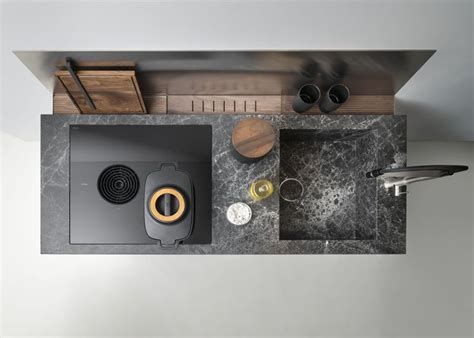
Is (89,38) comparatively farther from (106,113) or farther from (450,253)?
(450,253)

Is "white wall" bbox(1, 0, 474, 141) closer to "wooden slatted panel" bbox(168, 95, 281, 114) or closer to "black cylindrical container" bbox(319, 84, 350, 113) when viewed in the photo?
"black cylindrical container" bbox(319, 84, 350, 113)

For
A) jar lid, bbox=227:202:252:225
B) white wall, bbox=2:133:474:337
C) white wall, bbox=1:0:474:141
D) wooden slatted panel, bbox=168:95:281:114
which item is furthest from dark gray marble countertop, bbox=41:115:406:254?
white wall, bbox=2:133:474:337

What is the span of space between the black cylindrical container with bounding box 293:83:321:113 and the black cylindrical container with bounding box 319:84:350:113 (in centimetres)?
4

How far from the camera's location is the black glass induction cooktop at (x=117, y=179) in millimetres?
1118

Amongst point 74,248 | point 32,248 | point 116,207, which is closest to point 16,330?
point 32,248

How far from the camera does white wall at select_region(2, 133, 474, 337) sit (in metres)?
1.63

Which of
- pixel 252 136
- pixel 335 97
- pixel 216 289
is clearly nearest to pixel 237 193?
pixel 252 136

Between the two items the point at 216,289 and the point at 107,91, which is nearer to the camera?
the point at 107,91

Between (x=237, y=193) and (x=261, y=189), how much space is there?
0.31 ft

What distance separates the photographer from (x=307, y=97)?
3.73 ft

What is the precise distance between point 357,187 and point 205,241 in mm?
726

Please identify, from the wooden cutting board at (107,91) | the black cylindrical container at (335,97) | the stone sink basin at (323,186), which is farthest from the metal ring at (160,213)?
the black cylindrical container at (335,97)

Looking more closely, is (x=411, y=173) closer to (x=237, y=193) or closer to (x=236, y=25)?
(x=237, y=193)

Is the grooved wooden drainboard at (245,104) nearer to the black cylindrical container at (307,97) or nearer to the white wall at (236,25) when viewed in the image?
the black cylindrical container at (307,97)
